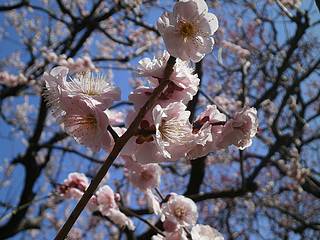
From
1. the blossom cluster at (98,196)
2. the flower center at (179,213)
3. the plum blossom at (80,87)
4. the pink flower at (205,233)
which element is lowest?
the plum blossom at (80,87)

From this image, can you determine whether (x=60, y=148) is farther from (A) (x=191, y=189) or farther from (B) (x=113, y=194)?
(B) (x=113, y=194)

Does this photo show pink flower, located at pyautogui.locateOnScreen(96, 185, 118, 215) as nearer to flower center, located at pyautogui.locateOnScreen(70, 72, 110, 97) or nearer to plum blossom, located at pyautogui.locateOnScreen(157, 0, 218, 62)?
flower center, located at pyautogui.locateOnScreen(70, 72, 110, 97)

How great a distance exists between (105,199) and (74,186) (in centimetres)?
26

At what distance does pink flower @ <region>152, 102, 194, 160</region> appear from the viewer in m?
1.33

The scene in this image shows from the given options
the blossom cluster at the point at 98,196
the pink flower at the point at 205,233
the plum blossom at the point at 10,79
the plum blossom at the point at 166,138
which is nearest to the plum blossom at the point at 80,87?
the plum blossom at the point at 166,138

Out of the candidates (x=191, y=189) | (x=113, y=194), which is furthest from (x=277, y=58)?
(x=113, y=194)

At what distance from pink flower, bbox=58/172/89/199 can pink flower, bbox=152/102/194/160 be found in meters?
1.75

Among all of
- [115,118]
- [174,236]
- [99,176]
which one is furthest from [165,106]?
[174,236]

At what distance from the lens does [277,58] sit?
240 inches

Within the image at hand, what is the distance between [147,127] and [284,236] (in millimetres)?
6056

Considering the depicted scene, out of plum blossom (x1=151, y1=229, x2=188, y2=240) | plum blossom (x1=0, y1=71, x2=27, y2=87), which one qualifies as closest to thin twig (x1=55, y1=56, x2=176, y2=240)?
plum blossom (x1=151, y1=229, x2=188, y2=240)

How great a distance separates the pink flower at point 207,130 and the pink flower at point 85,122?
1.02 feet

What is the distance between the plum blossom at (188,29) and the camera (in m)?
1.31

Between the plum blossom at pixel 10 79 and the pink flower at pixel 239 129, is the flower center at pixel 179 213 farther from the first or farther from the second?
the plum blossom at pixel 10 79
